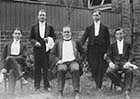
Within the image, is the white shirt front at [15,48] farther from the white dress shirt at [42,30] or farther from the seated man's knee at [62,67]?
the seated man's knee at [62,67]

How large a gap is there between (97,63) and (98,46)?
0.43 meters

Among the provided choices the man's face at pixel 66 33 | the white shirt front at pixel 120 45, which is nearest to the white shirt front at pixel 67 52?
the man's face at pixel 66 33

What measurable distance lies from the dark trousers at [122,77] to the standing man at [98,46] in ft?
1.25

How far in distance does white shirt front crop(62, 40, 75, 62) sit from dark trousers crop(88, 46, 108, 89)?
67cm

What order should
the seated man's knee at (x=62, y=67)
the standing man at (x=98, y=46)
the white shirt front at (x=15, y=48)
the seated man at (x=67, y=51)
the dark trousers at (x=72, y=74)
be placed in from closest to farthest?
the dark trousers at (x=72, y=74) → the seated man's knee at (x=62, y=67) → the seated man at (x=67, y=51) → the white shirt front at (x=15, y=48) → the standing man at (x=98, y=46)

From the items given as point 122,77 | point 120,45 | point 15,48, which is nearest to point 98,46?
point 120,45

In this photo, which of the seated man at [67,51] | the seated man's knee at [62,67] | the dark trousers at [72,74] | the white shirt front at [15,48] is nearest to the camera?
the dark trousers at [72,74]

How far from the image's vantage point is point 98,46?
25.5 ft

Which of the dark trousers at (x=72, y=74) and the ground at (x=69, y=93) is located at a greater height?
the dark trousers at (x=72, y=74)

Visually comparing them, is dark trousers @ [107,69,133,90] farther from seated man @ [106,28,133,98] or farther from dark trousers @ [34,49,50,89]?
dark trousers @ [34,49,50,89]

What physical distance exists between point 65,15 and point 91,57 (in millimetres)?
4681

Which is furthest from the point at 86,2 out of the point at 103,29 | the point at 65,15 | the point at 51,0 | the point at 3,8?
the point at 103,29

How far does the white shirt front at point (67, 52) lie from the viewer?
24.3 feet

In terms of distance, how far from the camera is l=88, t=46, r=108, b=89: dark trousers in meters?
7.81
